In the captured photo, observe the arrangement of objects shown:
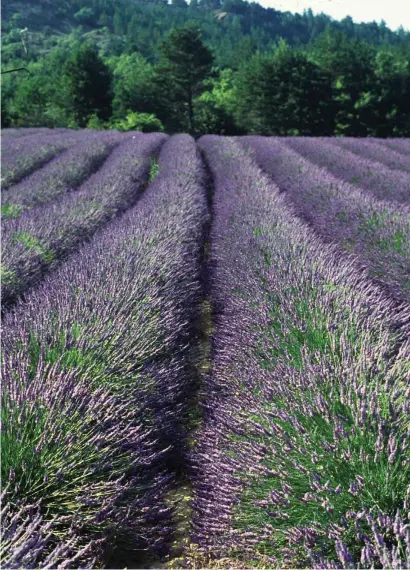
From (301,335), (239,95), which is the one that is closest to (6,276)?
(301,335)

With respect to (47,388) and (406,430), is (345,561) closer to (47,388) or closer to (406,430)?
(406,430)

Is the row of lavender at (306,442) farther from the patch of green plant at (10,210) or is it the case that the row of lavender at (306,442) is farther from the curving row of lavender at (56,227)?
the patch of green plant at (10,210)

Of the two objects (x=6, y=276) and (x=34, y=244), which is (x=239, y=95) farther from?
(x=6, y=276)

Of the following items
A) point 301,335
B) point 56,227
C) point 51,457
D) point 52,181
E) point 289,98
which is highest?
point 289,98

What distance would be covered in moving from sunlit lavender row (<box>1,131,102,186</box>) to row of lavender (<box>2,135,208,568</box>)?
6.96 m

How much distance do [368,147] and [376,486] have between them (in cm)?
1282

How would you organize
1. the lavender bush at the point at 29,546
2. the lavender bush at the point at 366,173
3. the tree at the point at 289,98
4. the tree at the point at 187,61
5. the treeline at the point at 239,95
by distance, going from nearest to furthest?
the lavender bush at the point at 29,546
the lavender bush at the point at 366,173
the treeline at the point at 239,95
the tree at the point at 289,98
the tree at the point at 187,61

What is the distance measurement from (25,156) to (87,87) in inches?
917

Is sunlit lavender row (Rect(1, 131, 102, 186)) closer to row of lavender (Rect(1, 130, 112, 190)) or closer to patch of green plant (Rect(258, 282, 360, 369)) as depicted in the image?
row of lavender (Rect(1, 130, 112, 190))

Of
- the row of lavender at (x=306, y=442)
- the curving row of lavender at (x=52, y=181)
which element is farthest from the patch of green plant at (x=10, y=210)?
the row of lavender at (x=306, y=442)

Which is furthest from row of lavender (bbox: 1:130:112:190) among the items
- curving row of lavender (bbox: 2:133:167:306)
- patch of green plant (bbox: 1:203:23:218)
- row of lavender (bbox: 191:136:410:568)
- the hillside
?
the hillside

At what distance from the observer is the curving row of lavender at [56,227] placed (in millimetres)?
4352

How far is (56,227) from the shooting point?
18.1ft

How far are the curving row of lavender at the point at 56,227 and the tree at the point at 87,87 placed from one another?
25887mm
